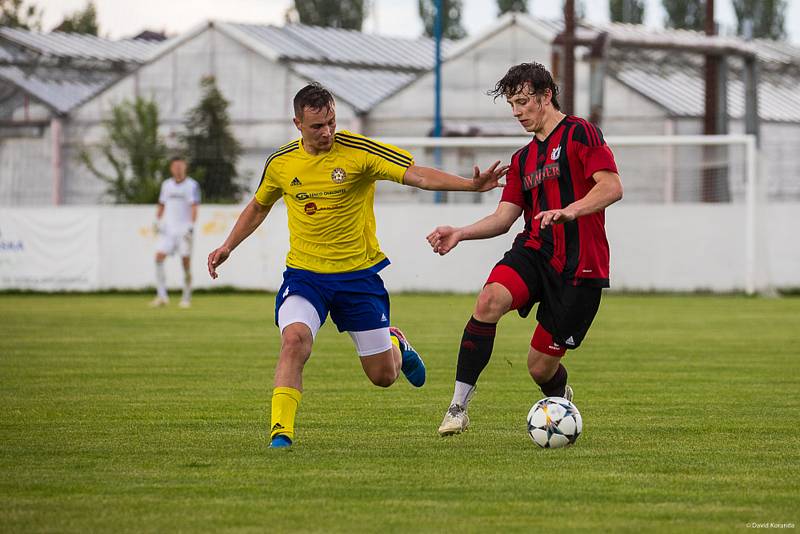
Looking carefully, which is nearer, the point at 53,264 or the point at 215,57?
the point at 53,264

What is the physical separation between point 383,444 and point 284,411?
23.3 inches

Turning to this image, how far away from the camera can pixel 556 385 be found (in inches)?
331

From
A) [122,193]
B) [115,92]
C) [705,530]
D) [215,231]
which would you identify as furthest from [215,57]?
[705,530]

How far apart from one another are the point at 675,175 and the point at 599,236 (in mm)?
19316

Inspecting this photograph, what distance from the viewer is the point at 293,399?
24.8ft

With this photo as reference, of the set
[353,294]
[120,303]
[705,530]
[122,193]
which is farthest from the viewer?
[122,193]

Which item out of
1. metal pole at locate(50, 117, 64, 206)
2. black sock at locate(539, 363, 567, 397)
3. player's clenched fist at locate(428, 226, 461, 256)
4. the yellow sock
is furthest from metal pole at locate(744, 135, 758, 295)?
metal pole at locate(50, 117, 64, 206)

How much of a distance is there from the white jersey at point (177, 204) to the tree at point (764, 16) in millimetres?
54487

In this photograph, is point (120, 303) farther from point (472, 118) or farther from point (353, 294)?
point (472, 118)

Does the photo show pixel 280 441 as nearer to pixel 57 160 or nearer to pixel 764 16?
pixel 57 160

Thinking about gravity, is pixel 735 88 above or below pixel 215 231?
above

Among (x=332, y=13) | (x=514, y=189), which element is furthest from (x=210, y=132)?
(x=514, y=189)

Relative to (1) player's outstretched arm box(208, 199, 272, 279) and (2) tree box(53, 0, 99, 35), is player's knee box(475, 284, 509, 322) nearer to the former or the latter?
(1) player's outstretched arm box(208, 199, 272, 279)

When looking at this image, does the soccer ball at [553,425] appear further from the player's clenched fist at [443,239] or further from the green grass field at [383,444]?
the player's clenched fist at [443,239]
